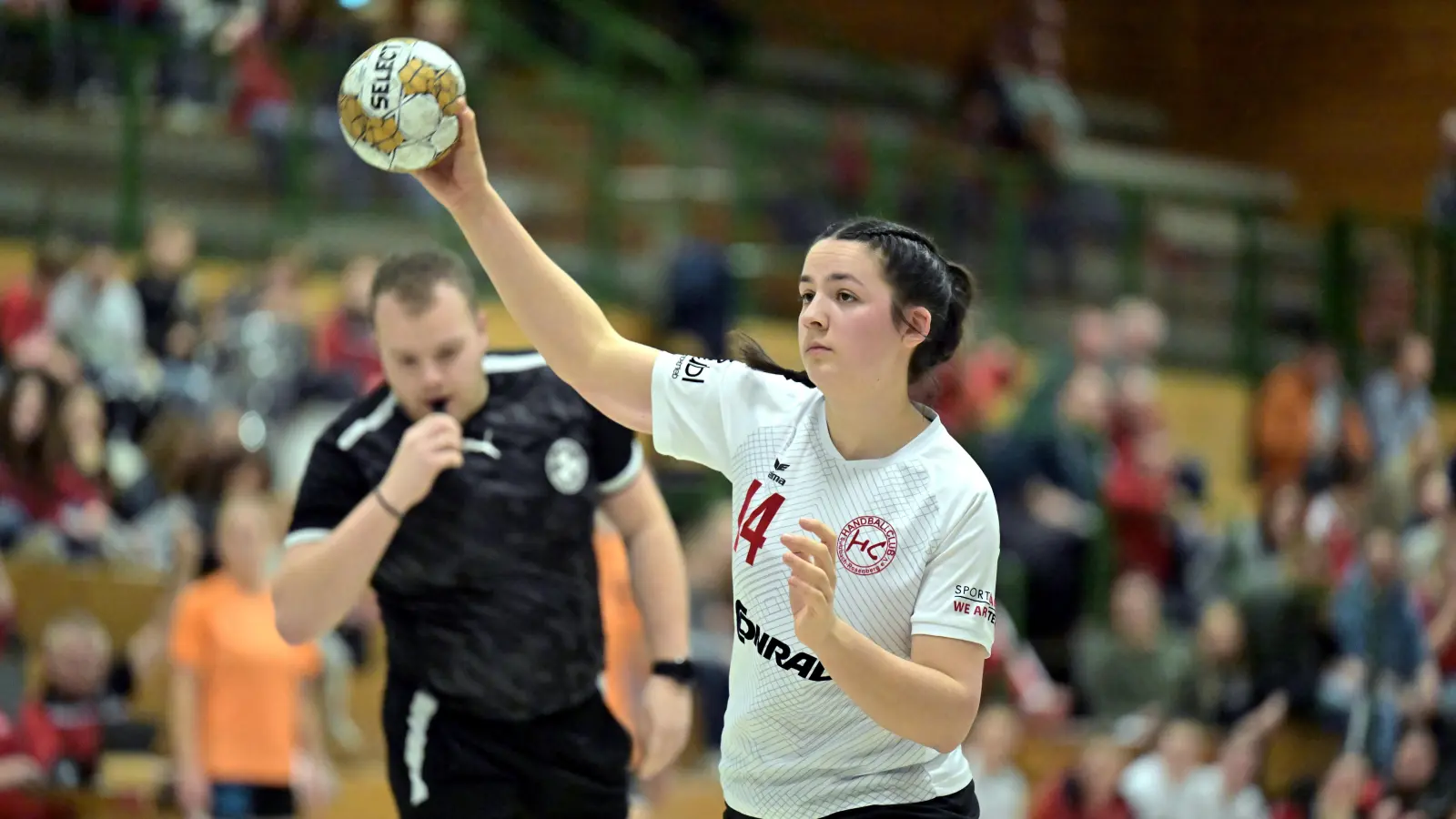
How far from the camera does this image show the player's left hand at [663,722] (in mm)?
4535

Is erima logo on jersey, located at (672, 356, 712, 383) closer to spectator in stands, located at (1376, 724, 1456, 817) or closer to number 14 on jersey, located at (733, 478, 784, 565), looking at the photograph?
number 14 on jersey, located at (733, 478, 784, 565)

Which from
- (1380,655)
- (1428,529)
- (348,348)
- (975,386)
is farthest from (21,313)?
(1428,529)

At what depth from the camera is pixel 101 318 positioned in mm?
9477

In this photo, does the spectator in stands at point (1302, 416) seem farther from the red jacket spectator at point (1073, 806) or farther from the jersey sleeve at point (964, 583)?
the jersey sleeve at point (964, 583)

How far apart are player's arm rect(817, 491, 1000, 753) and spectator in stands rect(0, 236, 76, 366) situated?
696 cm

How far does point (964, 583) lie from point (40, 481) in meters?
6.47

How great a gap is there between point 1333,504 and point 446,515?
7.40 metres

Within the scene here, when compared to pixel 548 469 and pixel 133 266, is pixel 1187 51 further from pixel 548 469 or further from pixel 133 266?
pixel 548 469

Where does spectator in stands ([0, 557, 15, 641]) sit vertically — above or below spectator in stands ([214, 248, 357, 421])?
below

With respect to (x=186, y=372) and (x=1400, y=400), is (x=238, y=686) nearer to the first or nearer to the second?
(x=186, y=372)

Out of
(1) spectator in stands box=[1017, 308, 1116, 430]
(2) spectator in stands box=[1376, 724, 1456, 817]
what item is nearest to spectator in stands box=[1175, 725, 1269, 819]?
(2) spectator in stands box=[1376, 724, 1456, 817]

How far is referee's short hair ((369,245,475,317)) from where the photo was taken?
4.30 meters

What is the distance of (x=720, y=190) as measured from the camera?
39.9 ft

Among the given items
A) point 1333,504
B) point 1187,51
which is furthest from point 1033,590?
point 1187,51
